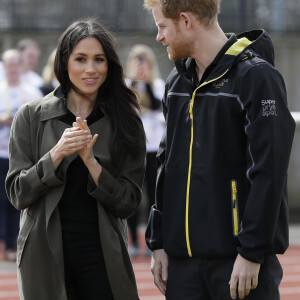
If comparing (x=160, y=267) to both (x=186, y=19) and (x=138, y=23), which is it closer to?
(x=186, y=19)

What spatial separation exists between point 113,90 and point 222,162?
35.1 inches

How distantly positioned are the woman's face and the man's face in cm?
52

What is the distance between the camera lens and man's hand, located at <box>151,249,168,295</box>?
425 cm

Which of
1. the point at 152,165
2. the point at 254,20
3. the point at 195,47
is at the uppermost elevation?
the point at 195,47

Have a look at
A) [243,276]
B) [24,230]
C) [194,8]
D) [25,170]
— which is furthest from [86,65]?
[243,276]

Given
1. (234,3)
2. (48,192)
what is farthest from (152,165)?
(48,192)

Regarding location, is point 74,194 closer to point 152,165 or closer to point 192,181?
point 192,181

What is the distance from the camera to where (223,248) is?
3.95 metres

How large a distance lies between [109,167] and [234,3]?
9.34 m

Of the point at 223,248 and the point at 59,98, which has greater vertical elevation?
the point at 59,98

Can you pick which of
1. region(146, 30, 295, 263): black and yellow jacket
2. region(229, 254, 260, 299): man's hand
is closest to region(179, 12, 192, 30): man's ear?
region(146, 30, 295, 263): black and yellow jacket

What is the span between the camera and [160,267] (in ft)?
14.0

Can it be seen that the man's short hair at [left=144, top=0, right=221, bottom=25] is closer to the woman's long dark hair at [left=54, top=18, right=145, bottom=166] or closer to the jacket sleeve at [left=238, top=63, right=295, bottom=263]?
the jacket sleeve at [left=238, top=63, right=295, bottom=263]

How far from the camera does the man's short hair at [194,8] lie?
13.1 ft
